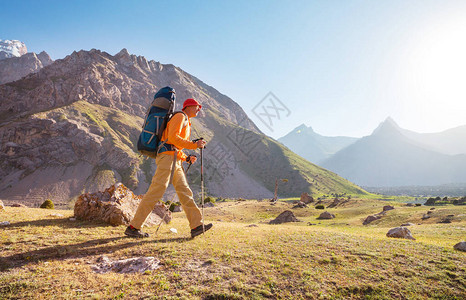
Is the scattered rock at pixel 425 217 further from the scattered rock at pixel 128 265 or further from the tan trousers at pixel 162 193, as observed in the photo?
the scattered rock at pixel 128 265

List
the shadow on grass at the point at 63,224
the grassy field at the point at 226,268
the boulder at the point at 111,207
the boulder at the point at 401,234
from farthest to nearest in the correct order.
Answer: the boulder at the point at 401,234 → the boulder at the point at 111,207 → the shadow on grass at the point at 63,224 → the grassy field at the point at 226,268

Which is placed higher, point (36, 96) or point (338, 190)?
point (36, 96)

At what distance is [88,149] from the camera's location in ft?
418

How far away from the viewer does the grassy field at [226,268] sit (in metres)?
3.77

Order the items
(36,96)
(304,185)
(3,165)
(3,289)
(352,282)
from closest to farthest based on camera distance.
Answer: (3,289)
(352,282)
(3,165)
(36,96)
(304,185)

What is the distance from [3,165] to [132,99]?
335 feet

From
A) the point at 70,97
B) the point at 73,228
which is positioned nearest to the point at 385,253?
the point at 73,228

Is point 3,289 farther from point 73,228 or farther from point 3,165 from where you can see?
point 3,165

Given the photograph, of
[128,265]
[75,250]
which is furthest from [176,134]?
[75,250]

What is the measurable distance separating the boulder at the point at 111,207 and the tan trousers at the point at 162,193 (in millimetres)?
1490

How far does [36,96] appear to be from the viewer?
490ft

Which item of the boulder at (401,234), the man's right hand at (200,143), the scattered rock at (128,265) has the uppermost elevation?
the man's right hand at (200,143)

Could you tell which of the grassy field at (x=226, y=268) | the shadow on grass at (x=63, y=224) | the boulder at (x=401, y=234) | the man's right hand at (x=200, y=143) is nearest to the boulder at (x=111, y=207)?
the shadow on grass at (x=63, y=224)

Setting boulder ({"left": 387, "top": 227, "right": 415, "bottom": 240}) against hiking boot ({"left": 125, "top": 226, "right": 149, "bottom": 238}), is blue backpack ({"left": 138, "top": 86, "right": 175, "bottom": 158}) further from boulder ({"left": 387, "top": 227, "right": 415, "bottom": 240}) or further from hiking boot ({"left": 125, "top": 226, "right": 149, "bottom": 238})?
boulder ({"left": 387, "top": 227, "right": 415, "bottom": 240})
